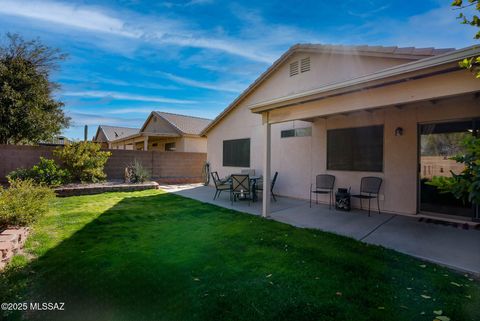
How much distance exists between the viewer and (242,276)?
3.13m

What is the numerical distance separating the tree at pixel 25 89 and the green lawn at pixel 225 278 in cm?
1206

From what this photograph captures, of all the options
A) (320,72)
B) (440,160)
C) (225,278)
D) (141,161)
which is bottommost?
(225,278)

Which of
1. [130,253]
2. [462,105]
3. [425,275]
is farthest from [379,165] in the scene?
[130,253]

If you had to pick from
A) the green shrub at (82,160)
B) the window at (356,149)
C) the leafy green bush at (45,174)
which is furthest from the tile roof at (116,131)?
the window at (356,149)

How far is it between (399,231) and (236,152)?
7464 millimetres

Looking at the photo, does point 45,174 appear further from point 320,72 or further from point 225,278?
point 320,72

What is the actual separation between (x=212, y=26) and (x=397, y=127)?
6.85 meters

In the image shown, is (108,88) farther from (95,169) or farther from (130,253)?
(130,253)

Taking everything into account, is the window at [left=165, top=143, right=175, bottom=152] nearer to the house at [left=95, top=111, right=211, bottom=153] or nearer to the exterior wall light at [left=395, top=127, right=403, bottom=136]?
the house at [left=95, top=111, right=211, bottom=153]

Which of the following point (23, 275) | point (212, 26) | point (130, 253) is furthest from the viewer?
point (212, 26)

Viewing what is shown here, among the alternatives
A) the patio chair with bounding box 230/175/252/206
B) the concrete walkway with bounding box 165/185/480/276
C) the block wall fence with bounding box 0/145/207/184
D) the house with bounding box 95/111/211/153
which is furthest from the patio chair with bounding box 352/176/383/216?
the block wall fence with bounding box 0/145/207/184

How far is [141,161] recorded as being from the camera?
13289 mm

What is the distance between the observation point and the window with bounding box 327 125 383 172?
688 cm

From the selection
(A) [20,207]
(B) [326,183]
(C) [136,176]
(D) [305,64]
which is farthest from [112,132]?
(B) [326,183]
